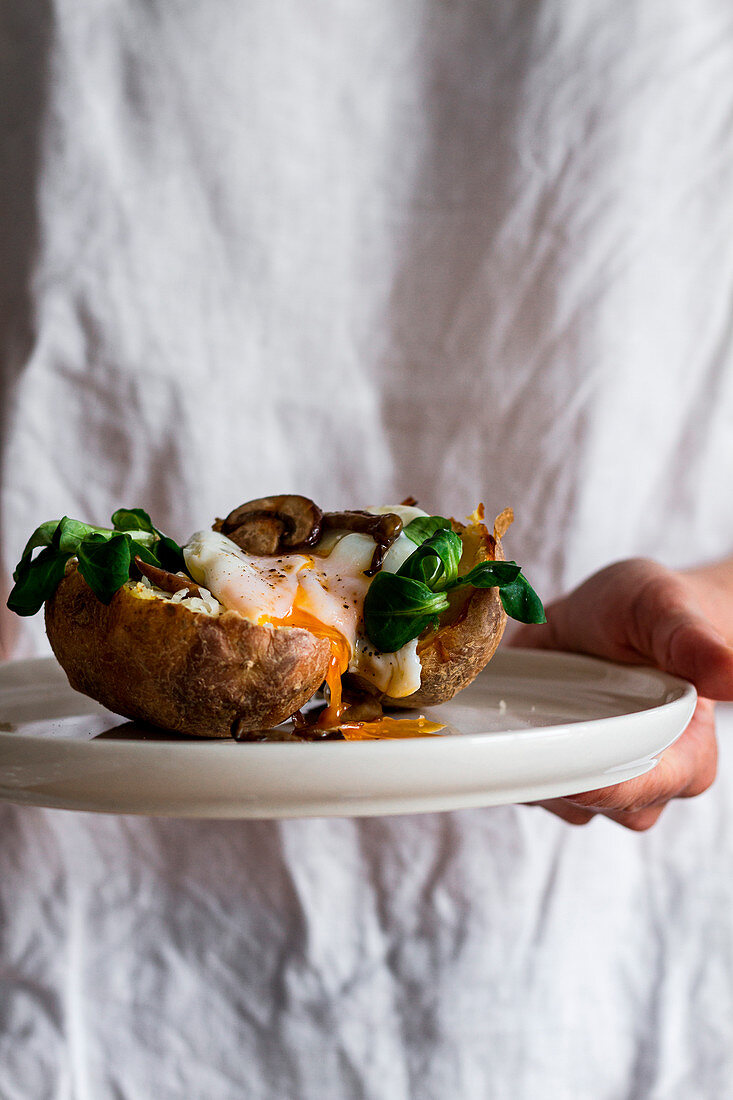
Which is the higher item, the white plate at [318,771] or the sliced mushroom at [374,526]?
the sliced mushroom at [374,526]

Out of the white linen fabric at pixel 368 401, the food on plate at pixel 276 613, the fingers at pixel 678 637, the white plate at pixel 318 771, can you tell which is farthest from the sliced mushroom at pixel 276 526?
the white linen fabric at pixel 368 401

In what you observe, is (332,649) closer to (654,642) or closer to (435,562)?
(435,562)

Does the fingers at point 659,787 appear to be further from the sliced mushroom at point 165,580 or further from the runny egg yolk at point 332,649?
the sliced mushroom at point 165,580

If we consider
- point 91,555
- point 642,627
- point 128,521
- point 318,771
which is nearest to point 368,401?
point 642,627

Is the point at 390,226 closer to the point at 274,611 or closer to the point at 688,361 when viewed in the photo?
the point at 688,361

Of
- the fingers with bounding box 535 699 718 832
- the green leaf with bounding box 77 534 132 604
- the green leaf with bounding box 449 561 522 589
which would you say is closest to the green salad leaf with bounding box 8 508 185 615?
the green leaf with bounding box 77 534 132 604
